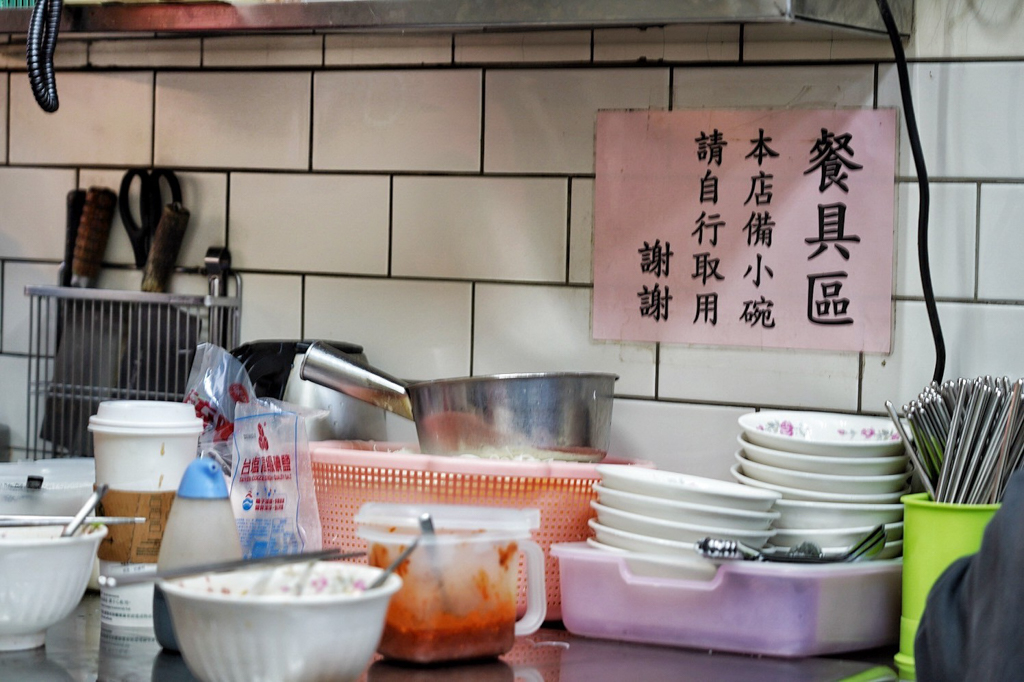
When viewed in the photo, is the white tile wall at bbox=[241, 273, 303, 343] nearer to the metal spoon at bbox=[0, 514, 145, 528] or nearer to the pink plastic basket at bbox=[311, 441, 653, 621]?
the pink plastic basket at bbox=[311, 441, 653, 621]

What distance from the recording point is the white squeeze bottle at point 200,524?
101cm

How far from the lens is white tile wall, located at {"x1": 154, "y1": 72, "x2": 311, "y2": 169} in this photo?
1628mm

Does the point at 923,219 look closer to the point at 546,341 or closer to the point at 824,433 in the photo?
the point at 824,433

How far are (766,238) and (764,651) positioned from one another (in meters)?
0.53

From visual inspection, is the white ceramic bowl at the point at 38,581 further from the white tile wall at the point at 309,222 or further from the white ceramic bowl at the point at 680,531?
the white tile wall at the point at 309,222

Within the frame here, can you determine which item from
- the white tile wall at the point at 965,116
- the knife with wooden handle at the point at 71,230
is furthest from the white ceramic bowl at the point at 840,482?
the knife with wooden handle at the point at 71,230

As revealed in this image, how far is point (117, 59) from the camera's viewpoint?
1.72 meters

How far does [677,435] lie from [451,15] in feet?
1.98

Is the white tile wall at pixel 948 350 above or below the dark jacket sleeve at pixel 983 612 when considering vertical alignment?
above

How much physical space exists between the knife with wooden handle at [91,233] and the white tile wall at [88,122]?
0.06 meters

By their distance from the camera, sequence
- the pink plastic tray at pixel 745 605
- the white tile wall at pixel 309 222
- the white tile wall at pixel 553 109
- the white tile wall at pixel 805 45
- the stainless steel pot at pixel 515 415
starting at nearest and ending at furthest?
the pink plastic tray at pixel 745 605, the stainless steel pot at pixel 515 415, the white tile wall at pixel 805 45, the white tile wall at pixel 553 109, the white tile wall at pixel 309 222

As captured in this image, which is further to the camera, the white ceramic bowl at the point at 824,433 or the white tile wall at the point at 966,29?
the white tile wall at the point at 966,29

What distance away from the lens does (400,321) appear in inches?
62.6

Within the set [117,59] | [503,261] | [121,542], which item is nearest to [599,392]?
[503,261]
